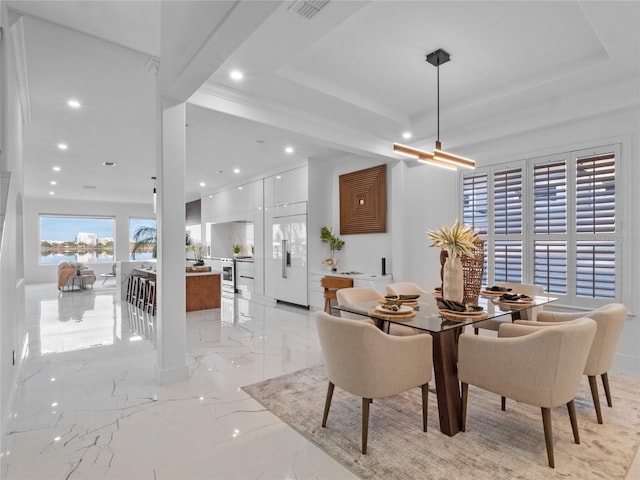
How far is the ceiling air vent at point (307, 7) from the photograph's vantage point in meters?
2.07

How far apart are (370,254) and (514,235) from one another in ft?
7.55

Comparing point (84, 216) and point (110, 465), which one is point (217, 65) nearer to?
point (110, 465)

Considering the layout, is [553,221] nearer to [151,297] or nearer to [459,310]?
[459,310]

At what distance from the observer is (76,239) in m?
12.2

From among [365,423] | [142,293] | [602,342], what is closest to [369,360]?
[365,423]

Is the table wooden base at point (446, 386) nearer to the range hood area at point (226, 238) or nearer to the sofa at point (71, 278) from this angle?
the range hood area at point (226, 238)

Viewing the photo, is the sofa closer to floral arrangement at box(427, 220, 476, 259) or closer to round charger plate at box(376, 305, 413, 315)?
round charger plate at box(376, 305, 413, 315)

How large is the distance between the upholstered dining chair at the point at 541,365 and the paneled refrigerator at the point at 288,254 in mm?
4512

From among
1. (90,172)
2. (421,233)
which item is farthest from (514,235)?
(90,172)

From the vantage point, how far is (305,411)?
2.63 metres

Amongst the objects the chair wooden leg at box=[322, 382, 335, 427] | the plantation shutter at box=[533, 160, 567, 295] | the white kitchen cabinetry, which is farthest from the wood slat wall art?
the chair wooden leg at box=[322, 382, 335, 427]

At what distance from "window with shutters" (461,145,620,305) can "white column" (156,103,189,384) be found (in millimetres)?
3056

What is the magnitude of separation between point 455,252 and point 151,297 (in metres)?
5.31

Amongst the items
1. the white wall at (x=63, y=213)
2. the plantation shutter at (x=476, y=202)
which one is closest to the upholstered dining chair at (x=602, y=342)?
the plantation shutter at (x=476, y=202)
